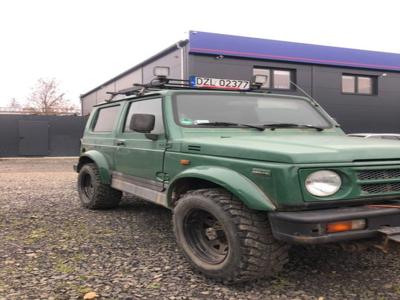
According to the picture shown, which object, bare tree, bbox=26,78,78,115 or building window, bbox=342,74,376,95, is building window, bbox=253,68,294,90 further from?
bare tree, bbox=26,78,78,115

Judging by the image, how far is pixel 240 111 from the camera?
488cm

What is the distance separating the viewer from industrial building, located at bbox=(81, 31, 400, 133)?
16578mm

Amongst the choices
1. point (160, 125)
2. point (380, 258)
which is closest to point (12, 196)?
point (160, 125)

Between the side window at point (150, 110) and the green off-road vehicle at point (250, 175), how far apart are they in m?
0.01

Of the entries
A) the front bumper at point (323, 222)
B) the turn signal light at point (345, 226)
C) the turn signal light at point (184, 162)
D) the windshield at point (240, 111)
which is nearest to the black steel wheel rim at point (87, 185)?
the windshield at point (240, 111)

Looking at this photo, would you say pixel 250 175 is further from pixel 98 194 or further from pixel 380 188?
pixel 98 194

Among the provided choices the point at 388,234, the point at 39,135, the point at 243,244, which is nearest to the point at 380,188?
the point at 388,234

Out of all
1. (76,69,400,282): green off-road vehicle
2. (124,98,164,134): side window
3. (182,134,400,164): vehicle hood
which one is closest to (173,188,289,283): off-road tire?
(76,69,400,282): green off-road vehicle

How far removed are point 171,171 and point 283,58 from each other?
14.6 meters

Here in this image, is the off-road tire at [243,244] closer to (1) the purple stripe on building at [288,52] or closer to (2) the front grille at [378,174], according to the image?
(2) the front grille at [378,174]

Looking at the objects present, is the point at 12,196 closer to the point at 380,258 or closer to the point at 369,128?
the point at 380,258

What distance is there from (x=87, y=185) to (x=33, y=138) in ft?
46.7

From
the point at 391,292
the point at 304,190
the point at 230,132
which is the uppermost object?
the point at 230,132

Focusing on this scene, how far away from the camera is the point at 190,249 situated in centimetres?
394
